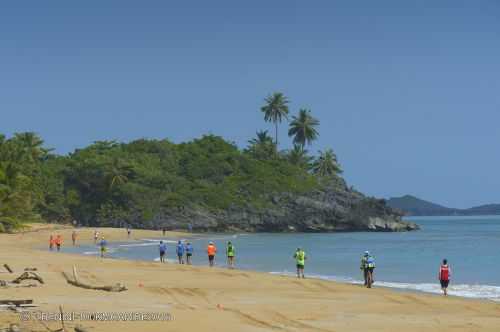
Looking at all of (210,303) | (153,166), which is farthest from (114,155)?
(210,303)

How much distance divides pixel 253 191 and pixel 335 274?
6957cm

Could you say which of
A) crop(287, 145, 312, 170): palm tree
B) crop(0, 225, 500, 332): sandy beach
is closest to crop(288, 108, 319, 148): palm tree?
crop(287, 145, 312, 170): palm tree

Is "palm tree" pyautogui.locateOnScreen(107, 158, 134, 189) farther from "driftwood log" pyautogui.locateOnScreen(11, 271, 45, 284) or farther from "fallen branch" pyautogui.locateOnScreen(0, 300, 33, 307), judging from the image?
"fallen branch" pyautogui.locateOnScreen(0, 300, 33, 307)

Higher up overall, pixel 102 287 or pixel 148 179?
pixel 148 179

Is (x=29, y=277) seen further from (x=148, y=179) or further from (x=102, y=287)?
(x=148, y=179)

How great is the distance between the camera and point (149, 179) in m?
97.2

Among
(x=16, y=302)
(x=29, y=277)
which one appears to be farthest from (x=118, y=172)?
(x=16, y=302)

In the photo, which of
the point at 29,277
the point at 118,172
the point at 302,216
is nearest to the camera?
the point at 29,277

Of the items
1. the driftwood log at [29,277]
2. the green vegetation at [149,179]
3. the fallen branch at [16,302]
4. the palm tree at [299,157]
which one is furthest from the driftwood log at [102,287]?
the palm tree at [299,157]

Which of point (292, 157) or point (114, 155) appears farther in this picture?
point (292, 157)

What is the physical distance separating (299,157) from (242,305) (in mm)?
101865

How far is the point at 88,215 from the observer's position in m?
93.8

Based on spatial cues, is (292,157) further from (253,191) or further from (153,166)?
(153,166)

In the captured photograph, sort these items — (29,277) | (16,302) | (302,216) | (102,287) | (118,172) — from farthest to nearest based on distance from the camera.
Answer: (302,216) → (118,172) → (29,277) → (102,287) → (16,302)
